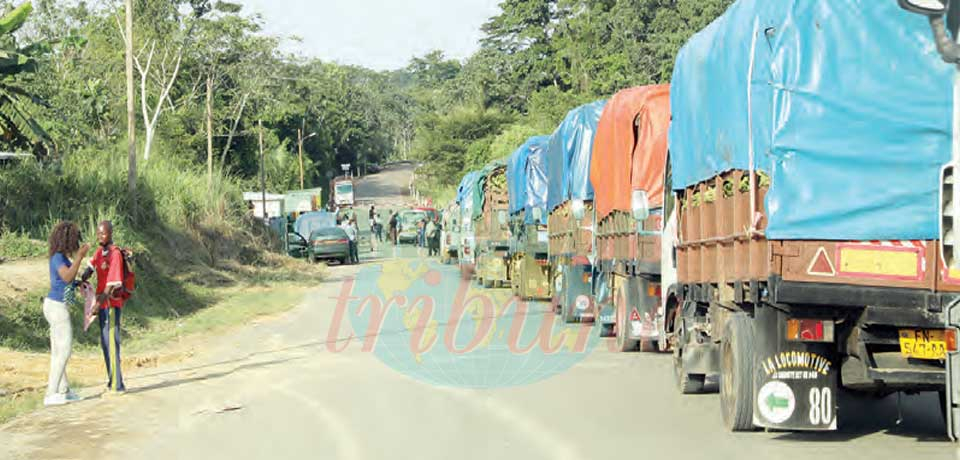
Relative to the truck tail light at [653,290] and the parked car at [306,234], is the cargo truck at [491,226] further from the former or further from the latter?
the truck tail light at [653,290]

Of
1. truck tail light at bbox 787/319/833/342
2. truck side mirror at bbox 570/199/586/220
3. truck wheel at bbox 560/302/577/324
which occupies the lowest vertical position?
truck wheel at bbox 560/302/577/324

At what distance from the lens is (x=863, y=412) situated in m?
11.1

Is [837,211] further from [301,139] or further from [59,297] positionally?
[301,139]

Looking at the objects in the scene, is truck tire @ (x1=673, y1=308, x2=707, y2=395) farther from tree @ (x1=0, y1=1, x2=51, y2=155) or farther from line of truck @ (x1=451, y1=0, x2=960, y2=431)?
tree @ (x1=0, y1=1, x2=51, y2=155)

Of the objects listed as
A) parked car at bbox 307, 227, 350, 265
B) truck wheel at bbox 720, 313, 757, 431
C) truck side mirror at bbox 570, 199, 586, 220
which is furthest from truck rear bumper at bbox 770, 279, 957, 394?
parked car at bbox 307, 227, 350, 265

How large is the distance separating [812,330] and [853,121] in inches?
57.4

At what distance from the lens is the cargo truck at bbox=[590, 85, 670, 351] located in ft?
49.8

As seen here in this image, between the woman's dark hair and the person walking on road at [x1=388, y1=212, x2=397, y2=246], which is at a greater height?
the woman's dark hair

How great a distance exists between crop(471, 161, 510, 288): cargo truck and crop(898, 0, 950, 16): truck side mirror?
941 inches

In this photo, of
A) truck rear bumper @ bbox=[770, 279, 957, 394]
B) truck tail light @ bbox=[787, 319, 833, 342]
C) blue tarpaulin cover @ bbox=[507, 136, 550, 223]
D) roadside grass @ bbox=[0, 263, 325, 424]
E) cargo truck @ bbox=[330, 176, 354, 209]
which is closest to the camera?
truck rear bumper @ bbox=[770, 279, 957, 394]

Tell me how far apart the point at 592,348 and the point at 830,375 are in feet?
26.4

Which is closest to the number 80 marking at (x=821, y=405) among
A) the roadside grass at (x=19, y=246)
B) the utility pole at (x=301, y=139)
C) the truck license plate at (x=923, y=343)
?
the truck license plate at (x=923, y=343)

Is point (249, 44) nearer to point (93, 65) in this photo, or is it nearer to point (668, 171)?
point (93, 65)

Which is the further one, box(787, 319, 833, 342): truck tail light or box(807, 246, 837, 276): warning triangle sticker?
box(787, 319, 833, 342): truck tail light
